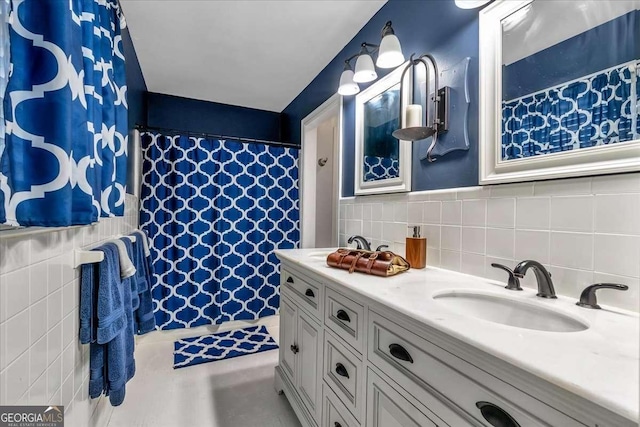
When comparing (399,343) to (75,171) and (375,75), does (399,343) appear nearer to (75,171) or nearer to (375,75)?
(75,171)

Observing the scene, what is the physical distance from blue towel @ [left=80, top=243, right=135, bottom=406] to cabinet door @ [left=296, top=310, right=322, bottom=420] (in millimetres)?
785

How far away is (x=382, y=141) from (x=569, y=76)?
907 mm

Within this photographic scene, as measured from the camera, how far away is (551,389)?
1.49 feet

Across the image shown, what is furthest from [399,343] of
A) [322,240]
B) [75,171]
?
[322,240]

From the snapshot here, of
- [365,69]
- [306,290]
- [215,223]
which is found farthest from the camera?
[215,223]

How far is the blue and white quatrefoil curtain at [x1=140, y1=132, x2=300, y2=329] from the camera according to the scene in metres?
2.44

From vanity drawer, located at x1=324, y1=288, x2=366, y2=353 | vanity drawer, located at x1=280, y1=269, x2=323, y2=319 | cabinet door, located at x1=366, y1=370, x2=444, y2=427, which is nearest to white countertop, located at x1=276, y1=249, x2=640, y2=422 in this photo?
vanity drawer, located at x1=324, y1=288, x2=366, y2=353

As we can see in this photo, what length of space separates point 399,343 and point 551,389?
38cm

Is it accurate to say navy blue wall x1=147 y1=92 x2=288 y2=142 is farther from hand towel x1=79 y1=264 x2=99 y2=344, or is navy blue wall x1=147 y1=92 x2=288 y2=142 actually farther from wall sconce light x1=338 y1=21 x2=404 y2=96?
hand towel x1=79 y1=264 x2=99 y2=344

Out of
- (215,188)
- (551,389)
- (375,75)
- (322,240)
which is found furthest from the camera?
(322,240)

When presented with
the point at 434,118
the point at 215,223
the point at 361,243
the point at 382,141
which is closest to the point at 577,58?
the point at 434,118

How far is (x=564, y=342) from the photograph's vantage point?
1.75 feet

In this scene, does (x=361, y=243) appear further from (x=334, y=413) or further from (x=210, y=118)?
(x=210, y=118)

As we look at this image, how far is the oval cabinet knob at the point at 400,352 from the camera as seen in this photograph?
757 millimetres
